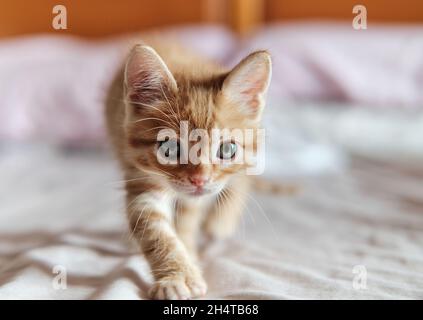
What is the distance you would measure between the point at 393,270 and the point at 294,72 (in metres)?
1.41

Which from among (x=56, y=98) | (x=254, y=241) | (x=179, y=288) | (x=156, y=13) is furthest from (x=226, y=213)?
(x=156, y=13)

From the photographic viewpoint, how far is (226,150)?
1252 millimetres

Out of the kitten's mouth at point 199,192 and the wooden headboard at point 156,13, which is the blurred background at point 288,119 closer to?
the wooden headboard at point 156,13

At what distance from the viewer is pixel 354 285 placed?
113 cm

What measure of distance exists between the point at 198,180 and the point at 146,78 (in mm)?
312

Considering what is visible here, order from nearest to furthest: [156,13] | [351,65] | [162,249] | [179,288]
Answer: [179,288]
[162,249]
[351,65]
[156,13]

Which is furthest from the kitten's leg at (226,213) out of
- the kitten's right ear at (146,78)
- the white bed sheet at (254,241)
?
the kitten's right ear at (146,78)

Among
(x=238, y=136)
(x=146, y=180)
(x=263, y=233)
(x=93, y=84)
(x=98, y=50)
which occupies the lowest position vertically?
(x=263, y=233)

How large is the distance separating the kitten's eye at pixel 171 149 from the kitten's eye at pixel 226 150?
0.35 ft

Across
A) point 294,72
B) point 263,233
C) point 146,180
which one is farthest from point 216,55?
point 146,180

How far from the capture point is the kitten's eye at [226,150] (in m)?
1.24

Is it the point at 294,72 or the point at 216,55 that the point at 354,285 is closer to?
the point at 294,72

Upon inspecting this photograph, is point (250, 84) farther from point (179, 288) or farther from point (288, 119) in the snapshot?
point (288, 119)

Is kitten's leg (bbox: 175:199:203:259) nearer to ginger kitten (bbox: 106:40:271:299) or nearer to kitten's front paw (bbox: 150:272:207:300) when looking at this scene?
ginger kitten (bbox: 106:40:271:299)
